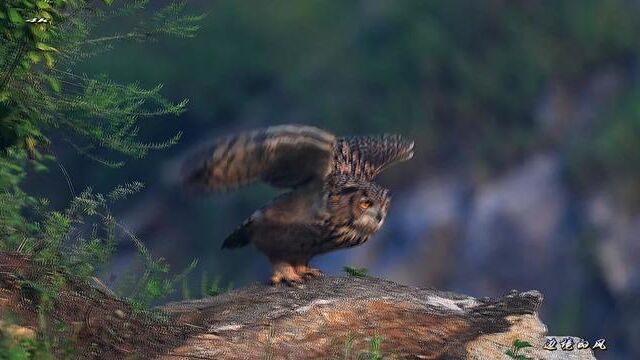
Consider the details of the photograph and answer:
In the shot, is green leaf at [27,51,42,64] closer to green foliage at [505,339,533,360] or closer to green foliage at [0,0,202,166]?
green foliage at [0,0,202,166]

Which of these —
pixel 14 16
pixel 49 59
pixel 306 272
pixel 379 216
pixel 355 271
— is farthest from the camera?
pixel 355 271

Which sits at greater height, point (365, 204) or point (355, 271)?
point (365, 204)

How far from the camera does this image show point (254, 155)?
782 cm

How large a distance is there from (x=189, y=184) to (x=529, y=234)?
59.2ft

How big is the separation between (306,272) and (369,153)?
3.36ft

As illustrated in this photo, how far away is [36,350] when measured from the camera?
639 cm

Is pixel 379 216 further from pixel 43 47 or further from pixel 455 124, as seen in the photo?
pixel 455 124

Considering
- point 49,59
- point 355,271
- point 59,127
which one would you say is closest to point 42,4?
point 49,59

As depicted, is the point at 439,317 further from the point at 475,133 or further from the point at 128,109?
the point at 475,133

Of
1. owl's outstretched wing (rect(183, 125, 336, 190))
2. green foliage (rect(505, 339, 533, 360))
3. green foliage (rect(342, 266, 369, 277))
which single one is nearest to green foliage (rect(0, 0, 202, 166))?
owl's outstretched wing (rect(183, 125, 336, 190))

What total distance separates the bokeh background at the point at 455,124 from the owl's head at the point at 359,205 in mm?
13814

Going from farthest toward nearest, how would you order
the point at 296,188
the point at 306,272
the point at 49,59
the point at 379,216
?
the point at 306,272 < the point at 379,216 < the point at 296,188 < the point at 49,59

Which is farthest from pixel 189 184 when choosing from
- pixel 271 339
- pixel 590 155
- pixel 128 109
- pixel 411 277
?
pixel 590 155

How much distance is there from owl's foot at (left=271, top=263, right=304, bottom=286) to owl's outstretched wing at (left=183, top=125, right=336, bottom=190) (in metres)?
0.68
